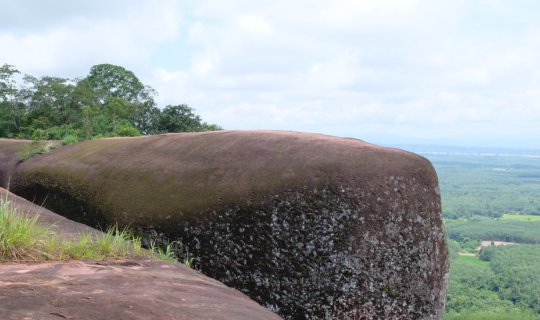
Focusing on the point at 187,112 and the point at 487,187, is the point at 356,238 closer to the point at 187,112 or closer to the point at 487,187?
the point at 187,112

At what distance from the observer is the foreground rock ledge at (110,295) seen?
3.61 meters

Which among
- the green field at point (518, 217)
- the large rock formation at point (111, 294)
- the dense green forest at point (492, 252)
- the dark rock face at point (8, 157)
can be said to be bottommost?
the green field at point (518, 217)

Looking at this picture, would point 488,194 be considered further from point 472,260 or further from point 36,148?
point 36,148

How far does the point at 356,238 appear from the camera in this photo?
7.19 meters

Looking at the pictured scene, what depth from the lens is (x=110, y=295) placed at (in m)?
3.96

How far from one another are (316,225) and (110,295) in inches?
147

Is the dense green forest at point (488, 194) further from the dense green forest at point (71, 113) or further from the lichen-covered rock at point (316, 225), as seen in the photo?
the lichen-covered rock at point (316, 225)

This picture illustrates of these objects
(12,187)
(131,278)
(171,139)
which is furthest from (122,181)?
(131,278)

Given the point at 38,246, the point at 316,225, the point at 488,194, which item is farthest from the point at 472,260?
the point at 488,194

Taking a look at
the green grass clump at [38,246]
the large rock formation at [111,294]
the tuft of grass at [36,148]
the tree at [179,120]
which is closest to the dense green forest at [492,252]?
the tree at [179,120]

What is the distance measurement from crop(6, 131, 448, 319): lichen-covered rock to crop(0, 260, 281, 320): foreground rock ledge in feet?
7.87

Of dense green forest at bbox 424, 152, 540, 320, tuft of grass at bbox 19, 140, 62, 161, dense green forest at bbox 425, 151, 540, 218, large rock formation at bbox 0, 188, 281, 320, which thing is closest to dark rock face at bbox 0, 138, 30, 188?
tuft of grass at bbox 19, 140, 62, 161

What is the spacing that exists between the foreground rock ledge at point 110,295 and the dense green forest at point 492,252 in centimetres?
3189

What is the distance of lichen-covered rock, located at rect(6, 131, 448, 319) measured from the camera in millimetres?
7242
